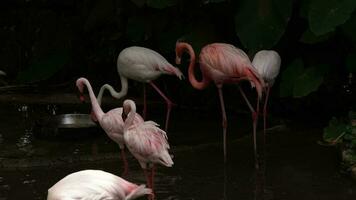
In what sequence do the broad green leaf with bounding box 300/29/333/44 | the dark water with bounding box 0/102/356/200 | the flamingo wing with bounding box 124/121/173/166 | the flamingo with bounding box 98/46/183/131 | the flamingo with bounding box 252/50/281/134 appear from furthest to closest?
1. the flamingo with bounding box 98/46/183/131
2. the broad green leaf with bounding box 300/29/333/44
3. the flamingo with bounding box 252/50/281/134
4. the dark water with bounding box 0/102/356/200
5. the flamingo wing with bounding box 124/121/173/166

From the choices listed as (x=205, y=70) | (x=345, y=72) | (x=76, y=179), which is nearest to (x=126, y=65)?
(x=205, y=70)

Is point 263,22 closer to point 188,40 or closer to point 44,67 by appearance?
point 188,40

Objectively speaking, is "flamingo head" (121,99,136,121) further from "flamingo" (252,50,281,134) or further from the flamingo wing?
"flamingo" (252,50,281,134)

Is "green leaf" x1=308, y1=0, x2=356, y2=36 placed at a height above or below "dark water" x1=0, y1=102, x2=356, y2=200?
above

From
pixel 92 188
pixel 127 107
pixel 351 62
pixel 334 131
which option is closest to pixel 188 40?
pixel 351 62

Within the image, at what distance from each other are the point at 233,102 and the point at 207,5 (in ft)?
4.00

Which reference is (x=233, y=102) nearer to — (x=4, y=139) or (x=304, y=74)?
(x=304, y=74)

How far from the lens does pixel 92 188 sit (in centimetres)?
366

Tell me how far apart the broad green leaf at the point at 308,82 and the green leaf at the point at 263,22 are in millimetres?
436

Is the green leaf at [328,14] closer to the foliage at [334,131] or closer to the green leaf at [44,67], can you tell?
the foliage at [334,131]

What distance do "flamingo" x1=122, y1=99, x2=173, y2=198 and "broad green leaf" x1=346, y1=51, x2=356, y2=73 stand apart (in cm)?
223

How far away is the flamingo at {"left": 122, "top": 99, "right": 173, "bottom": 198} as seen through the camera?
15.9ft

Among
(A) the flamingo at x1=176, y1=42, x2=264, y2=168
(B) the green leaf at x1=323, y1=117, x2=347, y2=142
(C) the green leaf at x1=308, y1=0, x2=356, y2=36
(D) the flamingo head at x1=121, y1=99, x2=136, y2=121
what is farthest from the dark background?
(D) the flamingo head at x1=121, y1=99, x2=136, y2=121

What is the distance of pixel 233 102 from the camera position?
7.86m
